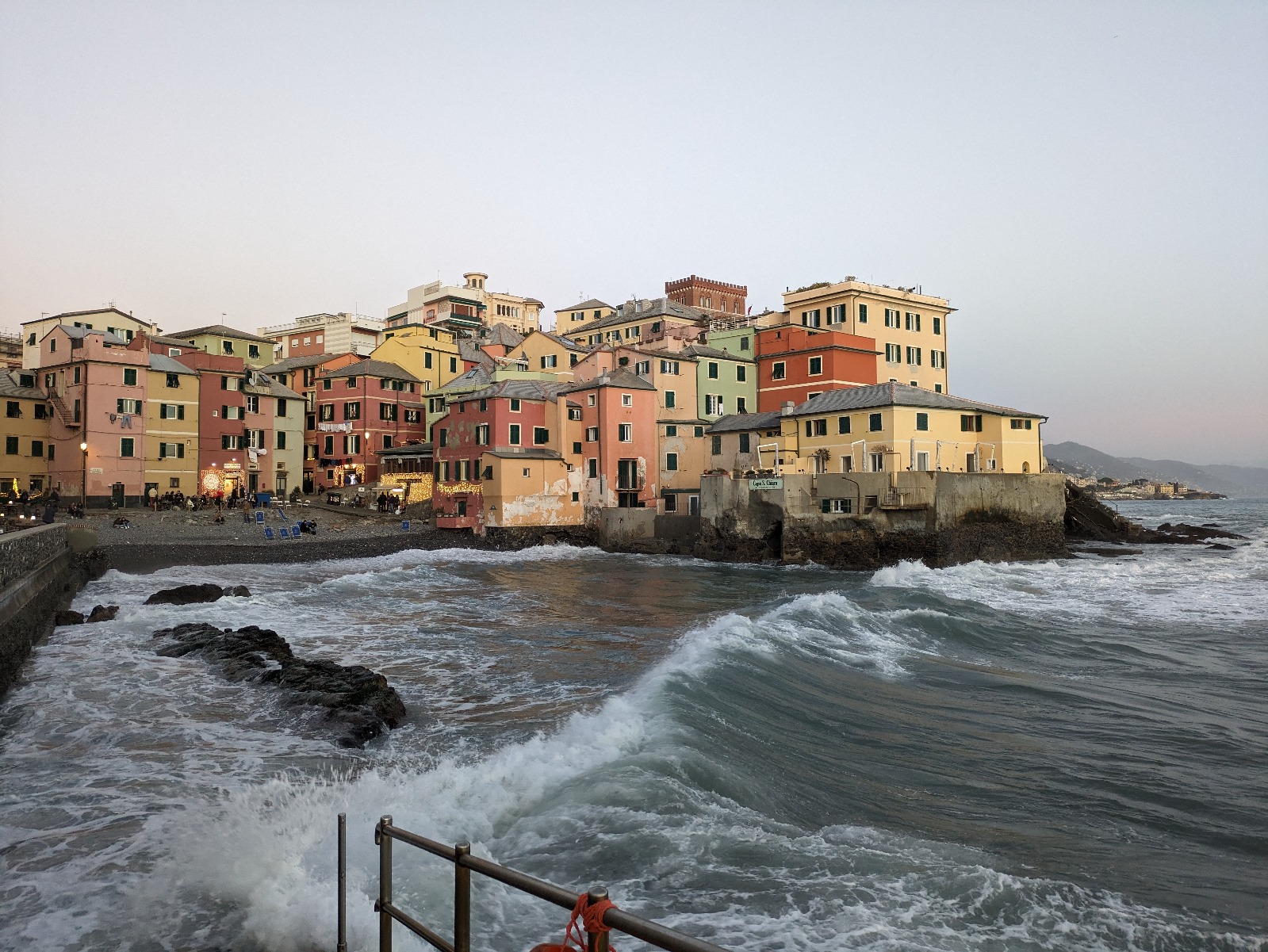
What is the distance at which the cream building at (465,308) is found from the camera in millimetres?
98250

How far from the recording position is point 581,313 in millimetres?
99000

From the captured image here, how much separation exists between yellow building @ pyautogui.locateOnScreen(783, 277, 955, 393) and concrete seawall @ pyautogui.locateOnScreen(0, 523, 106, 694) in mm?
50433

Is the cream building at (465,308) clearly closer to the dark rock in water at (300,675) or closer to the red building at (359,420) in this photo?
the red building at (359,420)

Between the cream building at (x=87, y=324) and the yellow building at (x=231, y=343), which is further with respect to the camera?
the yellow building at (x=231, y=343)

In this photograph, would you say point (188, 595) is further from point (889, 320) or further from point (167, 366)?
point (889, 320)

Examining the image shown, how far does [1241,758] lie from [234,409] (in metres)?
63.5

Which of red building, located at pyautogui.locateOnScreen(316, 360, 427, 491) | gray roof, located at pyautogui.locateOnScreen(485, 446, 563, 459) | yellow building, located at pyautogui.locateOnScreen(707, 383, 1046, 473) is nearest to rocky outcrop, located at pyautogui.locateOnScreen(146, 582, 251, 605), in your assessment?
gray roof, located at pyautogui.locateOnScreen(485, 446, 563, 459)

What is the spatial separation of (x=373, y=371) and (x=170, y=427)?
61.9ft

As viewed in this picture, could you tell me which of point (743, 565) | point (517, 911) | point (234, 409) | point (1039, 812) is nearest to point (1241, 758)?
point (1039, 812)

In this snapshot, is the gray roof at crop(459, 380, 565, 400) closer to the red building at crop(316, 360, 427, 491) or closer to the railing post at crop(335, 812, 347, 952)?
the red building at crop(316, 360, 427, 491)

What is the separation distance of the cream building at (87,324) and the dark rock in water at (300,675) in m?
53.6

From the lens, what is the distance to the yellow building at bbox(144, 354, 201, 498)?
182ft

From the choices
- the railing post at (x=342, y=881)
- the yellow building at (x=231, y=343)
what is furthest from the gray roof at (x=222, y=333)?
the railing post at (x=342, y=881)

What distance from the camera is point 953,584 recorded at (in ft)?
113
